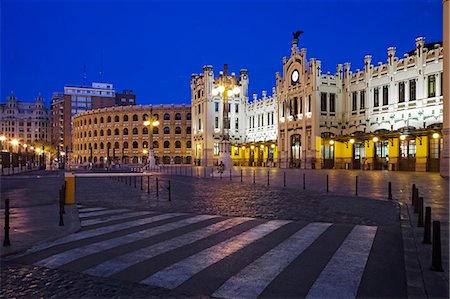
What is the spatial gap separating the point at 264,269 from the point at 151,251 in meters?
2.37

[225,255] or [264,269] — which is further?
[225,255]

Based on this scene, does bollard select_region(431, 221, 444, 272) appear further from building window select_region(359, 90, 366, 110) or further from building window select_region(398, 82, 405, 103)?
building window select_region(359, 90, 366, 110)

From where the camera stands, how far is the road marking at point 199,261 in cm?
589

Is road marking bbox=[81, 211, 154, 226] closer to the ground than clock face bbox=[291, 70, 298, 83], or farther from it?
closer to the ground

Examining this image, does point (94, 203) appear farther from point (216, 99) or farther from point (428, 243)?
point (216, 99)

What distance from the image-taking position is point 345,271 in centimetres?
628

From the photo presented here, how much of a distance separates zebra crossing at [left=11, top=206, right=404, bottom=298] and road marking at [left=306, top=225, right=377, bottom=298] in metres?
0.01

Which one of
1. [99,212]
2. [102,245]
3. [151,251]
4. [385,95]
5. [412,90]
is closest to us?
[151,251]

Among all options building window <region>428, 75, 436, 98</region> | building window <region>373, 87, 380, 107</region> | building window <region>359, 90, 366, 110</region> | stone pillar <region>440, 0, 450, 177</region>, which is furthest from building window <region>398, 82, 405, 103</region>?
stone pillar <region>440, 0, 450, 177</region>

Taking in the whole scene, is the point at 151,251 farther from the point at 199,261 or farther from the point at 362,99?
the point at 362,99

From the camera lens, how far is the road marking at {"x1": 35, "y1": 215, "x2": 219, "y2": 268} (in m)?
7.00

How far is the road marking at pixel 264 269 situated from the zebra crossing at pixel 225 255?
0.04ft

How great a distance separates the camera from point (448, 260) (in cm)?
661

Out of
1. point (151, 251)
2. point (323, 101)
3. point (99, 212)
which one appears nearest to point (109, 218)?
point (99, 212)
